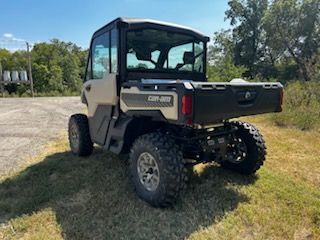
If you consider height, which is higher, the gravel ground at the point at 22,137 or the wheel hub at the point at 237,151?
the wheel hub at the point at 237,151

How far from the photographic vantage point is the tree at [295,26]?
1098 inches

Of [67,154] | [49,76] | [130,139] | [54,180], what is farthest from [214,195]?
[49,76]

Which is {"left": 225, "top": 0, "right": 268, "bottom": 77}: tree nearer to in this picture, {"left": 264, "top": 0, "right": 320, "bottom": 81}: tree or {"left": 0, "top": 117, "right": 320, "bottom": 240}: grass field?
{"left": 264, "top": 0, "right": 320, "bottom": 81}: tree

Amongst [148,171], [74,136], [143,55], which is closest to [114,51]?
[143,55]

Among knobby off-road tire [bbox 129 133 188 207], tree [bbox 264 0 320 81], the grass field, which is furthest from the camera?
tree [bbox 264 0 320 81]

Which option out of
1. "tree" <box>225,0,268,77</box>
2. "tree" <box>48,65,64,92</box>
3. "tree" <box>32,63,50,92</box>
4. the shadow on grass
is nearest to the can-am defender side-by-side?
the shadow on grass

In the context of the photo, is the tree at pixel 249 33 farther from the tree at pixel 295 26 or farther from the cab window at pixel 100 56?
the cab window at pixel 100 56

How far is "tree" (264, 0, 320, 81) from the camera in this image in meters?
27.9

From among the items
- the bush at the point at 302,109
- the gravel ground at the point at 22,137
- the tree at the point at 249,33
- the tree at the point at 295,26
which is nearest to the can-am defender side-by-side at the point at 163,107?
the gravel ground at the point at 22,137

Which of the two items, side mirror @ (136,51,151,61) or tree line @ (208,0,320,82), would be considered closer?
side mirror @ (136,51,151,61)

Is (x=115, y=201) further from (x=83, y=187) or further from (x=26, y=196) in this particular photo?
(x=26, y=196)

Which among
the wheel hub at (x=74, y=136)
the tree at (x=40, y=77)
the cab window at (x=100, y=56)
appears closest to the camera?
the cab window at (x=100, y=56)

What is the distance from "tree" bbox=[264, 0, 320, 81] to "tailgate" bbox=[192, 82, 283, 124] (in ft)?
87.0

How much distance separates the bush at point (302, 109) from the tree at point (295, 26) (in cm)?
1932
